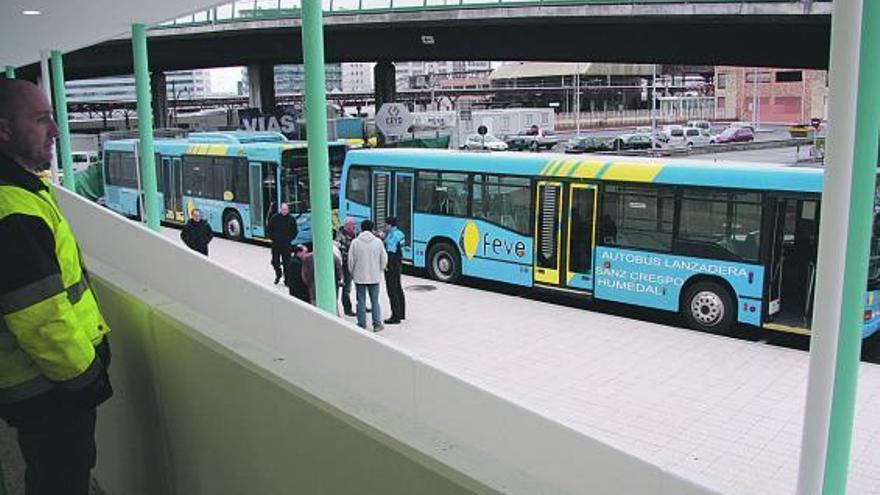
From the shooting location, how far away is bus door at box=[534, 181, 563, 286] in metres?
15.2

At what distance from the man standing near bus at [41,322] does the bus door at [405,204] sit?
48.5ft

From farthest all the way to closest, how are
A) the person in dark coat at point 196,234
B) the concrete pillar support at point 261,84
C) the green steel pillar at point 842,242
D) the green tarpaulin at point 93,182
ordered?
the concrete pillar support at point 261,84 → the green tarpaulin at point 93,182 → the person in dark coat at point 196,234 → the green steel pillar at point 842,242

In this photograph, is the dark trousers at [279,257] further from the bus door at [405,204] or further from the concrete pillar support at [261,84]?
the concrete pillar support at [261,84]

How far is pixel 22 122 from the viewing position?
3.06 meters

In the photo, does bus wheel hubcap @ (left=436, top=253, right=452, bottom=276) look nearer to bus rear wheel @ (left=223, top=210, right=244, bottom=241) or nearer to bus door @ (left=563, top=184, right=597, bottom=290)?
bus door @ (left=563, top=184, right=597, bottom=290)

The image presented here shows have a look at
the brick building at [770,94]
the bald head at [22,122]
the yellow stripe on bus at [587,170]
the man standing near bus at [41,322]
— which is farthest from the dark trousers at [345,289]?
the brick building at [770,94]

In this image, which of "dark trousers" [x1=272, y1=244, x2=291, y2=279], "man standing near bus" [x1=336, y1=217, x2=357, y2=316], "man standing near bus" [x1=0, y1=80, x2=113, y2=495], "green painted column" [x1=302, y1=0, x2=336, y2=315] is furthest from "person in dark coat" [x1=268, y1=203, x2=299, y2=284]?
"man standing near bus" [x1=0, y1=80, x2=113, y2=495]

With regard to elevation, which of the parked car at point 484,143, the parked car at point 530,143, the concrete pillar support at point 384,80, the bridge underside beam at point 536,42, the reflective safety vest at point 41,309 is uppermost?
the bridge underside beam at point 536,42

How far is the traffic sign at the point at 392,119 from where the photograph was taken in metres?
31.0

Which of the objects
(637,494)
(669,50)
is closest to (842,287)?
(637,494)

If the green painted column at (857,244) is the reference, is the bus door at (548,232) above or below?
below

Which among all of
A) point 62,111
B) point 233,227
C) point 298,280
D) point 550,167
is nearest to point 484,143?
point 233,227

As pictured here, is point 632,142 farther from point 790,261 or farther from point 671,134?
point 790,261

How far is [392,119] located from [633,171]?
1781cm
